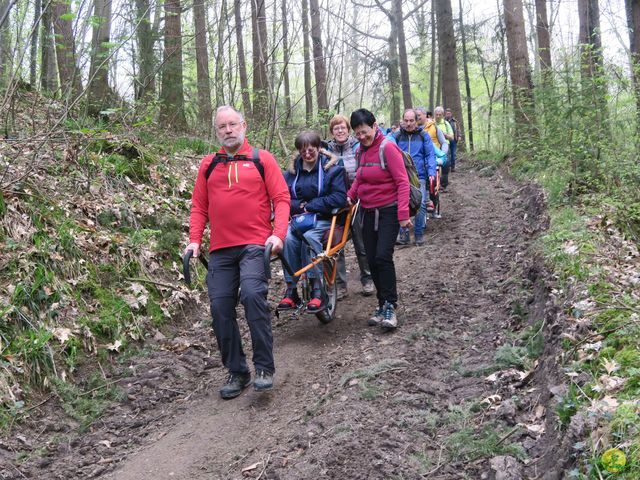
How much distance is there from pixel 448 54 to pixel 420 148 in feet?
43.4

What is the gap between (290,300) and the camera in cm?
641

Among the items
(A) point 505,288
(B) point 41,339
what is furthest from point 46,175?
(A) point 505,288

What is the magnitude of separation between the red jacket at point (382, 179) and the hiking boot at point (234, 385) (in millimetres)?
2400

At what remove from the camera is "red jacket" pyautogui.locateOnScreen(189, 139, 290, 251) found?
5.20 metres

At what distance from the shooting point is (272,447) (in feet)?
14.6

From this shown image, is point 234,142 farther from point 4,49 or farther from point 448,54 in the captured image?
point 448,54

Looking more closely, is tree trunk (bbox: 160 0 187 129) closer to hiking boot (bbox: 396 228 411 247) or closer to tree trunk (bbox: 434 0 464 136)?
hiking boot (bbox: 396 228 411 247)

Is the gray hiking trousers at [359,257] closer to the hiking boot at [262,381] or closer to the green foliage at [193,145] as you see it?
the hiking boot at [262,381]

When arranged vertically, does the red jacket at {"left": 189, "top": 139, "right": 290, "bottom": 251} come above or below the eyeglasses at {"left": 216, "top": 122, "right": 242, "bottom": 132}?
below

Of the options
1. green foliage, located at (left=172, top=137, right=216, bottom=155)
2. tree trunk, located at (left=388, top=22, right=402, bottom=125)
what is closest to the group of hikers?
green foliage, located at (left=172, top=137, right=216, bottom=155)

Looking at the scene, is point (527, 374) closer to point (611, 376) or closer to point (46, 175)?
point (611, 376)

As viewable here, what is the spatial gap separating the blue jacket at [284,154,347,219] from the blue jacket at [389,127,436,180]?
155 inches

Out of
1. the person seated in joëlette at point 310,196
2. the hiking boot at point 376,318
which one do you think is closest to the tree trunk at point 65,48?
the person seated in joëlette at point 310,196

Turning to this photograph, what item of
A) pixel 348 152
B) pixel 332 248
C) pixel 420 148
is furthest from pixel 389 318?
pixel 420 148
